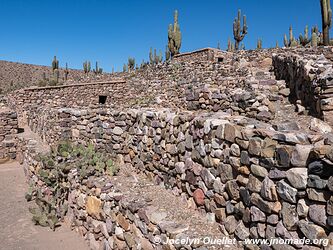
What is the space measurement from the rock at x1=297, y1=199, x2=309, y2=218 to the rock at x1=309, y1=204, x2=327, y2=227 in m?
0.04

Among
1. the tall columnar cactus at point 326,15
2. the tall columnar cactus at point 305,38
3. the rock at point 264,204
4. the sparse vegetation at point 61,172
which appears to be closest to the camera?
the rock at point 264,204

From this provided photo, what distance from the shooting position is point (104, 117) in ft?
21.6

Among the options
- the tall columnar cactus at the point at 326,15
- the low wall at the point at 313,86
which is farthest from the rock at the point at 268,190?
the tall columnar cactus at the point at 326,15

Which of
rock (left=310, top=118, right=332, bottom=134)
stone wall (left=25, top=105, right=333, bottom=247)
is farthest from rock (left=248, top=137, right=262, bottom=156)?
rock (left=310, top=118, right=332, bottom=134)

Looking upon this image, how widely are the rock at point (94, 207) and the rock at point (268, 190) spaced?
3.15 m

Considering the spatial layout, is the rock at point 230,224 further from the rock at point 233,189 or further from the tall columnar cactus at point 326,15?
the tall columnar cactus at point 326,15

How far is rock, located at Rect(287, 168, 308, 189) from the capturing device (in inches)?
99.0

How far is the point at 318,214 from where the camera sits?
2420 mm

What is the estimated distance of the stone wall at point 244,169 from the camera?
248 cm

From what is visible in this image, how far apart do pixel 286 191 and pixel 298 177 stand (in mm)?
181

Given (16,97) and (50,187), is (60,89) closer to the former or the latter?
(16,97)

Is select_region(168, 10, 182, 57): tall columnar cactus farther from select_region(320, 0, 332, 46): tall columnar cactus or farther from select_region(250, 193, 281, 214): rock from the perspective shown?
select_region(250, 193, 281, 214): rock

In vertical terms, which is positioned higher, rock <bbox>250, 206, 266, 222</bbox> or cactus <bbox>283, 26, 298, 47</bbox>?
cactus <bbox>283, 26, 298, 47</bbox>

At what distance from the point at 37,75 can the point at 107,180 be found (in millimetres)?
47775
